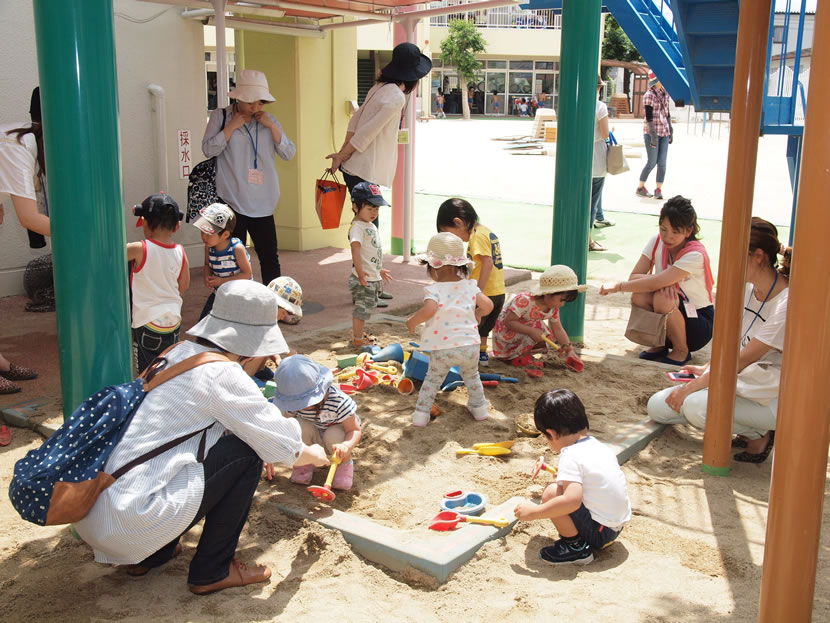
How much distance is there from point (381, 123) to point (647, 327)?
101 inches

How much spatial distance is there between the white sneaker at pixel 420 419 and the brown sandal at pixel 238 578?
1586mm

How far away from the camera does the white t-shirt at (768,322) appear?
404 cm

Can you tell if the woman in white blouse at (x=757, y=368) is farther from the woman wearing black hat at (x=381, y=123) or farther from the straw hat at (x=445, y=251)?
the woman wearing black hat at (x=381, y=123)

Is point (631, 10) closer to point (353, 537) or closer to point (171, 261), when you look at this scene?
point (171, 261)

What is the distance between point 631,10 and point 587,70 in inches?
136

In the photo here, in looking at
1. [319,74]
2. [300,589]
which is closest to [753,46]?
[300,589]

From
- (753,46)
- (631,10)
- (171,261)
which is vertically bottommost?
(171,261)

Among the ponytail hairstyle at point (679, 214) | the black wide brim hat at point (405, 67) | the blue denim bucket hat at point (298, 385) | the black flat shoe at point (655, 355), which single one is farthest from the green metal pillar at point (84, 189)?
the black flat shoe at point (655, 355)

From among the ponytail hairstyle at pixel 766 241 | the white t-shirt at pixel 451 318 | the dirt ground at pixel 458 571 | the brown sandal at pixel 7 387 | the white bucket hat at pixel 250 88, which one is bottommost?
the dirt ground at pixel 458 571

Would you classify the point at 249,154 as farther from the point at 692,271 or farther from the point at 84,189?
the point at 692,271

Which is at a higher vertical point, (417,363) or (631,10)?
(631,10)

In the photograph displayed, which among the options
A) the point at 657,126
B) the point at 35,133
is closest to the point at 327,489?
the point at 35,133

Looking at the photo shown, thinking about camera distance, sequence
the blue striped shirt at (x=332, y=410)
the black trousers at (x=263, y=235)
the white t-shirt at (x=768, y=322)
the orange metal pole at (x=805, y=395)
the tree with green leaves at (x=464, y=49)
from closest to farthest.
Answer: the orange metal pole at (x=805, y=395) < the blue striped shirt at (x=332, y=410) < the white t-shirt at (x=768, y=322) < the black trousers at (x=263, y=235) < the tree with green leaves at (x=464, y=49)

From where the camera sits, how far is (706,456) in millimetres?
4195
